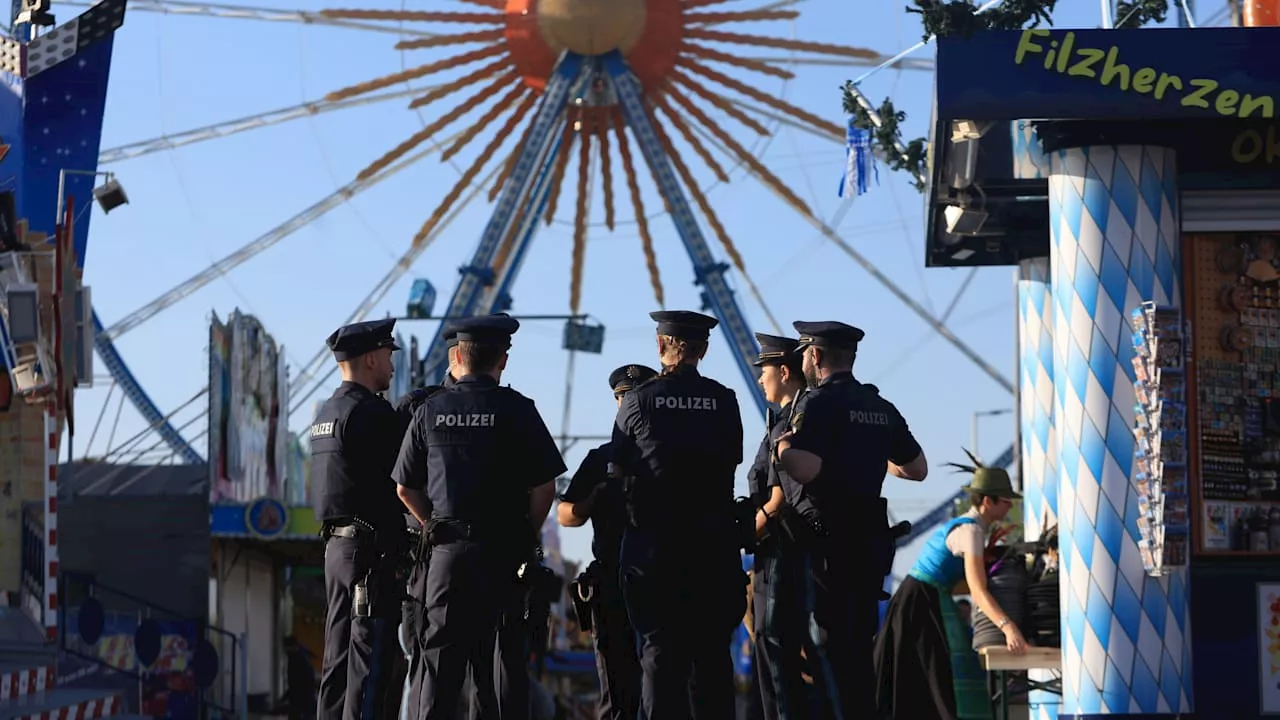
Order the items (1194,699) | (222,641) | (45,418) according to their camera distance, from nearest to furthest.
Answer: (1194,699) < (45,418) < (222,641)

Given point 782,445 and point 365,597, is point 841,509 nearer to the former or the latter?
point 782,445

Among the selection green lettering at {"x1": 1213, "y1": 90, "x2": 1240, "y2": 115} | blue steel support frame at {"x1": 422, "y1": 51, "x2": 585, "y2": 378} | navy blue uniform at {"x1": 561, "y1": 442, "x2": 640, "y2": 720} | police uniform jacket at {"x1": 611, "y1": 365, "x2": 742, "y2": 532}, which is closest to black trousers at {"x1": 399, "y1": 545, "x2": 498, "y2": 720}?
police uniform jacket at {"x1": 611, "y1": 365, "x2": 742, "y2": 532}

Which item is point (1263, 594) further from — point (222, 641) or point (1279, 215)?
point (222, 641)

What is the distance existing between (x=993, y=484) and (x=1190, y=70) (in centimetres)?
276

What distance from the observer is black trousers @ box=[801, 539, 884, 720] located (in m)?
9.16

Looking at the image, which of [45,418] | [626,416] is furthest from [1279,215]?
[45,418]

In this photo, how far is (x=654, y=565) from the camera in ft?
29.0

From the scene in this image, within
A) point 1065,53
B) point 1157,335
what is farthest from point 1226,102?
point 1157,335

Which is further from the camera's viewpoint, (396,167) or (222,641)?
(396,167)

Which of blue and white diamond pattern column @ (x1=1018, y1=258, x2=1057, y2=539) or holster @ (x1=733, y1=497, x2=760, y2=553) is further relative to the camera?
blue and white diamond pattern column @ (x1=1018, y1=258, x2=1057, y2=539)

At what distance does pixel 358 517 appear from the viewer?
945 cm

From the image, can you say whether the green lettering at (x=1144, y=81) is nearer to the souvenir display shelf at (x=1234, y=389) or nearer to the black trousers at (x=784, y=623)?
the souvenir display shelf at (x=1234, y=389)

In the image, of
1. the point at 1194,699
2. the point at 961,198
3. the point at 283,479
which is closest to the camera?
the point at 1194,699

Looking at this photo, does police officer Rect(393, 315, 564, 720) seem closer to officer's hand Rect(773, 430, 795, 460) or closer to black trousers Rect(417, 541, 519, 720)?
black trousers Rect(417, 541, 519, 720)
